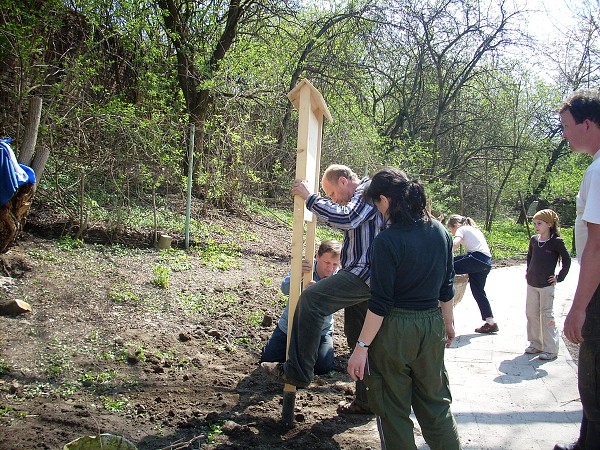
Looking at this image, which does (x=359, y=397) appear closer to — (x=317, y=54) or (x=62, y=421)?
(x=62, y=421)

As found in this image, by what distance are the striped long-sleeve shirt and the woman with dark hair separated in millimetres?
627

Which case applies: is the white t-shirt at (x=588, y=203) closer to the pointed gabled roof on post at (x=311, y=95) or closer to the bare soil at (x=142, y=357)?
the pointed gabled roof on post at (x=311, y=95)

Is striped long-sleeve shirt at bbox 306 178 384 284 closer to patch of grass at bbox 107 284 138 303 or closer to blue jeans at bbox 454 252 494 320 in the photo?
patch of grass at bbox 107 284 138 303

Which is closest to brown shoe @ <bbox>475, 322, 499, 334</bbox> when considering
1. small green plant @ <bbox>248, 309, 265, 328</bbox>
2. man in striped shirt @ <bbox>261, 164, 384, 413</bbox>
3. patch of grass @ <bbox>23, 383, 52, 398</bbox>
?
small green plant @ <bbox>248, 309, 265, 328</bbox>

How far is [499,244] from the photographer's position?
64.8 feet

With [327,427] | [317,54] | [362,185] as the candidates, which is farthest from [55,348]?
[317,54]

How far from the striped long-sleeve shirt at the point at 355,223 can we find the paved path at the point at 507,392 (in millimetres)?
1214

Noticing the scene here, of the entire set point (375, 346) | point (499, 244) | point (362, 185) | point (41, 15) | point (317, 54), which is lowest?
point (499, 244)

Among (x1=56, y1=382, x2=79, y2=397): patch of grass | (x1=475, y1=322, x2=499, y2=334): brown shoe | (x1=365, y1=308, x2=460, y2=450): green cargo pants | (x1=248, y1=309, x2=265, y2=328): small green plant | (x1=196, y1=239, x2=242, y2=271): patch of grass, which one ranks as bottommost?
(x1=475, y1=322, x2=499, y2=334): brown shoe

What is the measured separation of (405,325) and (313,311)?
2.96 ft

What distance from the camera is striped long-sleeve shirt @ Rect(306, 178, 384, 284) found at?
3.78 m

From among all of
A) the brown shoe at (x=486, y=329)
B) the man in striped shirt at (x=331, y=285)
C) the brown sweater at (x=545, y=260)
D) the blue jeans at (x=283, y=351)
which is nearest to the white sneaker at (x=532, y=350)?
the brown sweater at (x=545, y=260)

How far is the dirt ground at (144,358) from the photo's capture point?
3.78 metres

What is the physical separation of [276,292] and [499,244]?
45.5 ft
